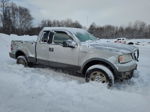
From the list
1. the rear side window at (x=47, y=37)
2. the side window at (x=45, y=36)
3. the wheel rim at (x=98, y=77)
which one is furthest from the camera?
the side window at (x=45, y=36)

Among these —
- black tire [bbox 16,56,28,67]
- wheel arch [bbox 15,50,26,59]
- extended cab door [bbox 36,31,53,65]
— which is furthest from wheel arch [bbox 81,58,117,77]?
wheel arch [bbox 15,50,26,59]

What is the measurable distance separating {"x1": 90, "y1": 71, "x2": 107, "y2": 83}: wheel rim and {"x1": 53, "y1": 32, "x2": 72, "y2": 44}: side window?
4.88 ft

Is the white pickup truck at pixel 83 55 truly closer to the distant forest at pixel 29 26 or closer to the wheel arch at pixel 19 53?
the wheel arch at pixel 19 53

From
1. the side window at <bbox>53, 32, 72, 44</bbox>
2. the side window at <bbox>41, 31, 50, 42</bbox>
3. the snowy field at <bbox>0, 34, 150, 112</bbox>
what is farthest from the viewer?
the side window at <bbox>41, 31, 50, 42</bbox>

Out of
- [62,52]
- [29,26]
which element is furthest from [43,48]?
[29,26]

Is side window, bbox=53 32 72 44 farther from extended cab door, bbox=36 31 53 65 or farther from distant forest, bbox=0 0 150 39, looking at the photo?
distant forest, bbox=0 0 150 39

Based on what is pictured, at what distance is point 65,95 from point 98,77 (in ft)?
4.04

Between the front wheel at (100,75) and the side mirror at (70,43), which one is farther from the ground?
the side mirror at (70,43)

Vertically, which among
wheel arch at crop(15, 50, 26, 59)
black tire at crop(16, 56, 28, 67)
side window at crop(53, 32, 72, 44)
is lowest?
black tire at crop(16, 56, 28, 67)

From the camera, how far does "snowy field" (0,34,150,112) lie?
12.5 ft

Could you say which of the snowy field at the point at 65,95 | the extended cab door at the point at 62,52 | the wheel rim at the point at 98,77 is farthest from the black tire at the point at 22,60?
the wheel rim at the point at 98,77

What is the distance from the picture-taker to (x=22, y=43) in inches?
286

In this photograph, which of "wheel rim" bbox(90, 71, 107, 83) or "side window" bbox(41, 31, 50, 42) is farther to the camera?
"side window" bbox(41, 31, 50, 42)

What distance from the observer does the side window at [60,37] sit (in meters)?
6.02
